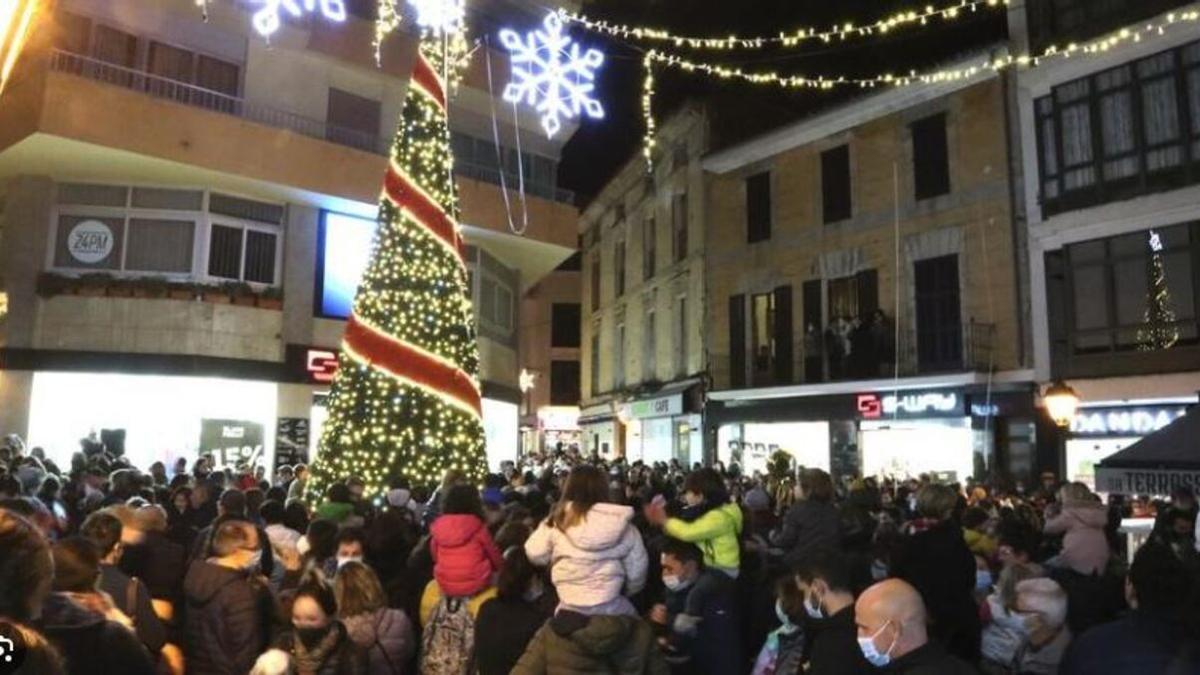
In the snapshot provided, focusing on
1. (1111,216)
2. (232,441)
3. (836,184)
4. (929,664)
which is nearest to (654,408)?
(836,184)

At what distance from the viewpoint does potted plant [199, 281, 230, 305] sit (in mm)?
19497

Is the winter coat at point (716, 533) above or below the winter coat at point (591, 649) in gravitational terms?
above

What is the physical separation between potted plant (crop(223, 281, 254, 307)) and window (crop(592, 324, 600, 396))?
69.7ft

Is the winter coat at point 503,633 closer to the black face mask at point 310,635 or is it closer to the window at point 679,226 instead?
the black face mask at point 310,635

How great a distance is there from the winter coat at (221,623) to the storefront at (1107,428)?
17.3m

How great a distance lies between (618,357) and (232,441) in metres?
19.7

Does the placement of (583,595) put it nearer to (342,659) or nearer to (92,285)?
(342,659)

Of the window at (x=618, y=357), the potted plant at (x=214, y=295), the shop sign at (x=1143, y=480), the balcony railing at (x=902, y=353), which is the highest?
the window at (x=618, y=357)

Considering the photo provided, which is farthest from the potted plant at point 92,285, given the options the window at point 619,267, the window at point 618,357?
the window at point 619,267

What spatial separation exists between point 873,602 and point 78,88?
1829 cm

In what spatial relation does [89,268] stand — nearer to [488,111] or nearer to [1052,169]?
[488,111]

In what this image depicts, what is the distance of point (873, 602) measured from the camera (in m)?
3.45

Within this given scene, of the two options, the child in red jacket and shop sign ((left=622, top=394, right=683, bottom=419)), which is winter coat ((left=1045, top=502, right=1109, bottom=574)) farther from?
shop sign ((left=622, top=394, right=683, bottom=419))

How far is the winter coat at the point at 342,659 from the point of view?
418 centimetres
